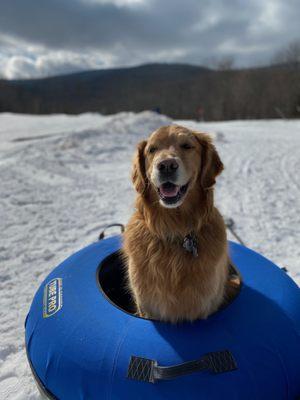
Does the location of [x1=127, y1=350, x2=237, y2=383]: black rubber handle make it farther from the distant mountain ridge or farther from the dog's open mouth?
the distant mountain ridge

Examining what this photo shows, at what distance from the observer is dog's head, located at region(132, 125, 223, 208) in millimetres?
2387

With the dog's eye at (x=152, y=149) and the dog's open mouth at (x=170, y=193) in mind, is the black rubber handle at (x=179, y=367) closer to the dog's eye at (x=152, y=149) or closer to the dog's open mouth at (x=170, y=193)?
the dog's open mouth at (x=170, y=193)

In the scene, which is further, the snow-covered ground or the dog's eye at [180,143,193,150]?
the snow-covered ground

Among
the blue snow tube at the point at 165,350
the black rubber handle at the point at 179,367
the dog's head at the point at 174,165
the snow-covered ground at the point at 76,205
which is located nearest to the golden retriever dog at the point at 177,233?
the dog's head at the point at 174,165

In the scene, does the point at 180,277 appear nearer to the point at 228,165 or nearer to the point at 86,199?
the point at 86,199

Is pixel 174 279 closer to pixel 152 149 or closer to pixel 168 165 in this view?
pixel 168 165

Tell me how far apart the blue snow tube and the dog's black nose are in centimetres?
A: 105

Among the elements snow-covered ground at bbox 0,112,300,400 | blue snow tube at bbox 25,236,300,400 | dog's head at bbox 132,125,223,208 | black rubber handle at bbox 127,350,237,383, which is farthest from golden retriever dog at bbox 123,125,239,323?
snow-covered ground at bbox 0,112,300,400

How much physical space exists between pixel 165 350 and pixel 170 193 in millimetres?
1030

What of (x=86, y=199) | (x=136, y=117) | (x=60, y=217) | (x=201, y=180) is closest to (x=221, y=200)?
(x=86, y=199)

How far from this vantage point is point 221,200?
7.02 meters

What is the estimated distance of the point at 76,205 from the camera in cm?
664

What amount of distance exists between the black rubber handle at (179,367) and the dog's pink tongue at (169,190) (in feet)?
3.48

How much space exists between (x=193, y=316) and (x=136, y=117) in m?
14.4
